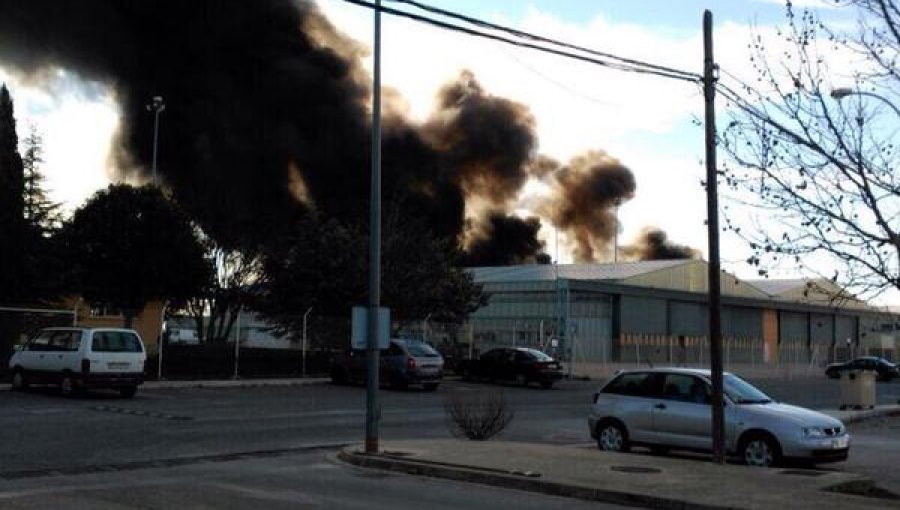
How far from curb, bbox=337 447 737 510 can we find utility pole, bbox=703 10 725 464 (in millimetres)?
3027

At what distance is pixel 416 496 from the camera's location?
1012cm

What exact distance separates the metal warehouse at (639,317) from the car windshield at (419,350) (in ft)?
33.8

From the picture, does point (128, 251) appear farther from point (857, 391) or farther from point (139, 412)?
point (857, 391)

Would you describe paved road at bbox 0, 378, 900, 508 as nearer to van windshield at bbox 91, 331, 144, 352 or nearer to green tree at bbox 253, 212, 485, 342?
van windshield at bbox 91, 331, 144, 352

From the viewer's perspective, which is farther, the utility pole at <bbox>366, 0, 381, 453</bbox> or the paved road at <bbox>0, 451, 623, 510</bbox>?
the utility pole at <bbox>366, 0, 381, 453</bbox>

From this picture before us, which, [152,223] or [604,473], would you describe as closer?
[604,473]

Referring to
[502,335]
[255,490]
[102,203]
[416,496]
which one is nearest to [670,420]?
[416,496]

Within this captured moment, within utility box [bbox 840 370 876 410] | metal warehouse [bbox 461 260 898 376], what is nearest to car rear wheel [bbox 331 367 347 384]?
metal warehouse [bbox 461 260 898 376]

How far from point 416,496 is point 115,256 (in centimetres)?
2561

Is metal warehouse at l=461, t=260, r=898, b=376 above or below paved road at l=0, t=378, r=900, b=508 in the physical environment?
above

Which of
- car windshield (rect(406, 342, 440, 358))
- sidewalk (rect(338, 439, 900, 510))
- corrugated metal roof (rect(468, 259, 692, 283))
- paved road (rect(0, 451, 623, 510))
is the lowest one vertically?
paved road (rect(0, 451, 623, 510))

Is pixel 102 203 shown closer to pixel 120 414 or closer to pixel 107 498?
pixel 120 414

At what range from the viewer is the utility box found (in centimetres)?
2583

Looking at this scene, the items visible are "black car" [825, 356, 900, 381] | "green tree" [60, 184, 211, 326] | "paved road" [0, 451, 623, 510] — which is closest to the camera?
"paved road" [0, 451, 623, 510]
